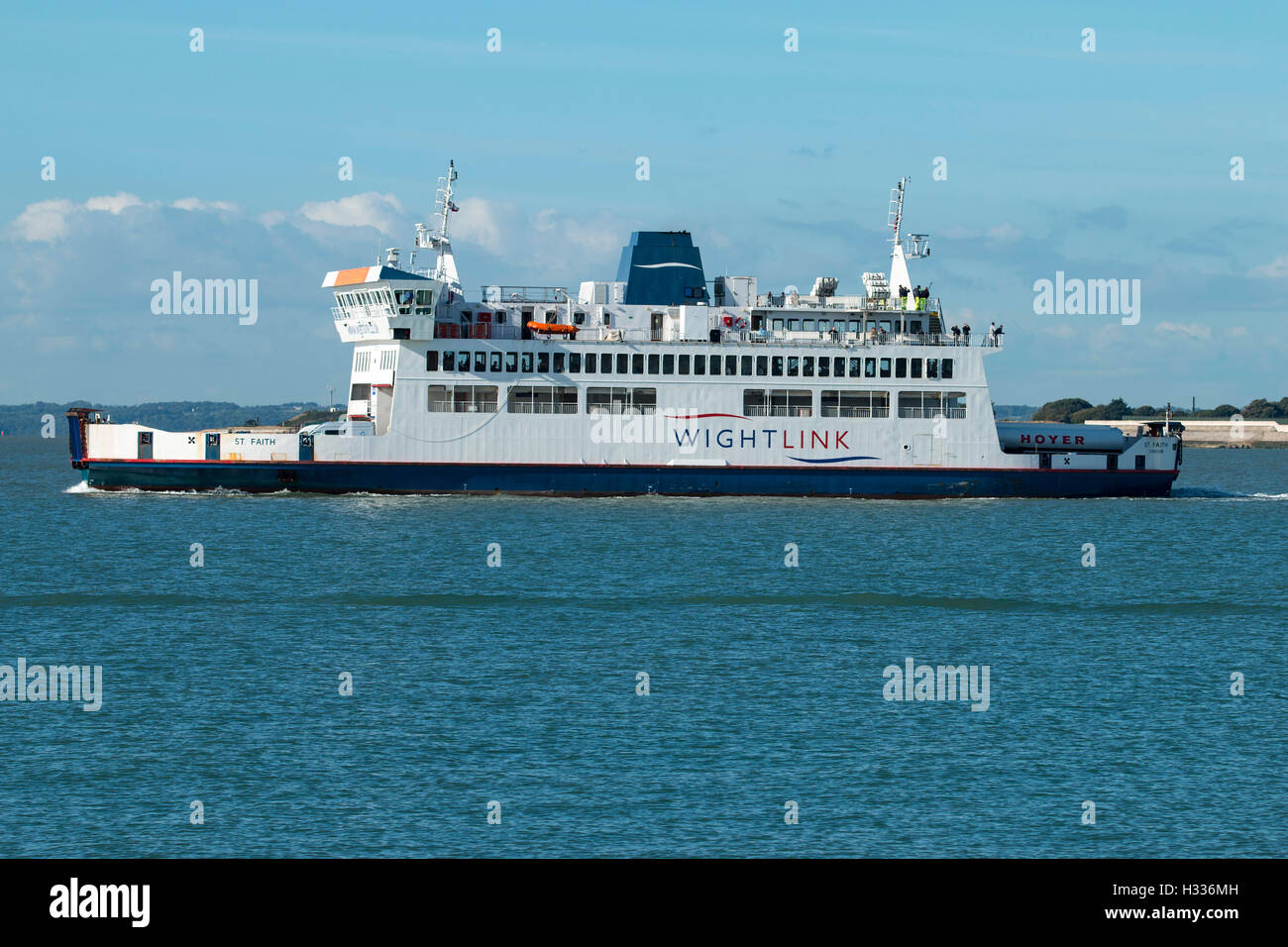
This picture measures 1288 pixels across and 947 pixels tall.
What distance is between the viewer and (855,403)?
5934 cm

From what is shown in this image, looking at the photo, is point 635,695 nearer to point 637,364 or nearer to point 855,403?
point 637,364

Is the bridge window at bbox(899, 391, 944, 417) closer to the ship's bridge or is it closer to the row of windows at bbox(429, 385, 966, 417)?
the row of windows at bbox(429, 385, 966, 417)

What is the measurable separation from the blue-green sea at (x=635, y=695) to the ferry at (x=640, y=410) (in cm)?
931

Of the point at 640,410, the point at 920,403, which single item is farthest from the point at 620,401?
the point at 920,403

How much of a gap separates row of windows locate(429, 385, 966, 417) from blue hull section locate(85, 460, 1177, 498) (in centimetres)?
256

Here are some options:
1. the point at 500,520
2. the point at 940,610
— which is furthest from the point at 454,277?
the point at 940,610

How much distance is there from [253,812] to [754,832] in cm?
631

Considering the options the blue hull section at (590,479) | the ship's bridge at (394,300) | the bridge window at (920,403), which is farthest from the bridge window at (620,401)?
the bridge window at (920,403)

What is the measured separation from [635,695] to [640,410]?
3547cm

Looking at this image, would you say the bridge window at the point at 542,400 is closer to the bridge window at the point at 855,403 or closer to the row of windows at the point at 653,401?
the row of windows at the point at 653,401

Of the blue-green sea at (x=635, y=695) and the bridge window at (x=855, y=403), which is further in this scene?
the bridge window at (x=855, y=403)

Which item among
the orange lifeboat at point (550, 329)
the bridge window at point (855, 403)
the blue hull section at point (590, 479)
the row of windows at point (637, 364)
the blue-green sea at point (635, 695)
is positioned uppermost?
the orange lifeboat at point (550, 329)

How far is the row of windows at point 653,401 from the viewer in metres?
57.9

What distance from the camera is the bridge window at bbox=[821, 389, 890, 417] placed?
194 feet
